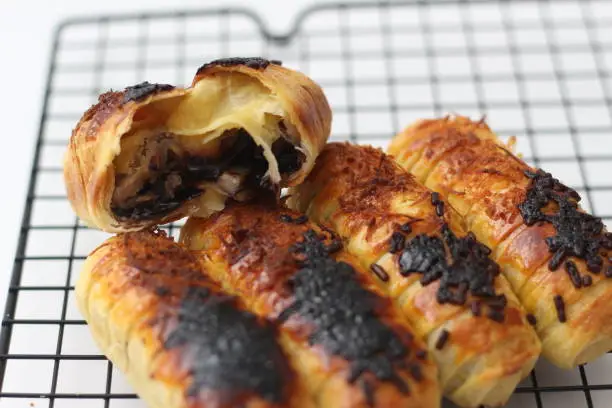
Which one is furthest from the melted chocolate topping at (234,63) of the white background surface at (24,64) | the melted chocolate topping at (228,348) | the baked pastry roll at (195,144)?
the white background surface at (24,64)

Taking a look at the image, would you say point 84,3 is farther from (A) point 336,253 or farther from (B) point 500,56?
(A) point 336,253

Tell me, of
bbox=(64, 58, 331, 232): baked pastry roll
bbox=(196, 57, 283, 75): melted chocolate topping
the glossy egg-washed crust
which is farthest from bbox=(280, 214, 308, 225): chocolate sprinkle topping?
bbox=(196, 57, 283, 75): melted chocolate topping

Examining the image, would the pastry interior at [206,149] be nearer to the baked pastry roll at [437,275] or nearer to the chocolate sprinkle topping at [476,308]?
the baked pastry roll at [437,275]

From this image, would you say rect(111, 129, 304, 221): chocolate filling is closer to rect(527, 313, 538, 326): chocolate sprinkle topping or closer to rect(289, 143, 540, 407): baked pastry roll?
rect(289, 143, 540, 407): baked pastry roll

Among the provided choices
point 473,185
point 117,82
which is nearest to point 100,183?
point 473,185

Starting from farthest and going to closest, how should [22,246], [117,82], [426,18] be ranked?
[426,18]
[117,82]
[22,246]

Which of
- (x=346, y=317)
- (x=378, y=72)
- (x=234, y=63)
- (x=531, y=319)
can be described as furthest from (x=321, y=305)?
(x=378, y=72)
